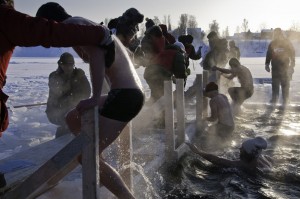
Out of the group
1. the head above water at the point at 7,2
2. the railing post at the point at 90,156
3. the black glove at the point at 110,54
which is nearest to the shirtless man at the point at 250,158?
the black glove at the point at 110,54

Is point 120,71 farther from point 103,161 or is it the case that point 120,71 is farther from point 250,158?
point 250,158

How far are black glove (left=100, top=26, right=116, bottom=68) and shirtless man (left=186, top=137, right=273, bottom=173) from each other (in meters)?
2.91

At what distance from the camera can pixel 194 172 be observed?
4.82 metres

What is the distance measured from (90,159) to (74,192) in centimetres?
131

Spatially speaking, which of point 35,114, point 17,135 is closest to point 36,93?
point 35,114

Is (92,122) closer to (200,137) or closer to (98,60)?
(98,60)

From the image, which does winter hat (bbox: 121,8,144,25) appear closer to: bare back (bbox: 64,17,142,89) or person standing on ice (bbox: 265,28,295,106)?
bare back (bbox: 64,17,142,89)

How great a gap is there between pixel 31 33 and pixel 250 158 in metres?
3.72

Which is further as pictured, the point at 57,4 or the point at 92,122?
the point at 57,4

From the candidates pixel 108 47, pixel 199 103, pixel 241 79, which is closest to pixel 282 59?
pixel 241 79

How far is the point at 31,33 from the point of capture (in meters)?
1.86

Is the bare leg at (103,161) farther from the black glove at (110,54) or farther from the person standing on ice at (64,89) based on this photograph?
the person standing on ice at (64,89)

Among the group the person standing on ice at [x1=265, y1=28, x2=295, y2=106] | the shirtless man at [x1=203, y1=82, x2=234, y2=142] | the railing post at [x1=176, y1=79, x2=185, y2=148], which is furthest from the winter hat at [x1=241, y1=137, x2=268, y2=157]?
the person standing on ice at [x1=265, y1=28, x2=295, y2=106]

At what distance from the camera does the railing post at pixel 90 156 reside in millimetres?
2074
